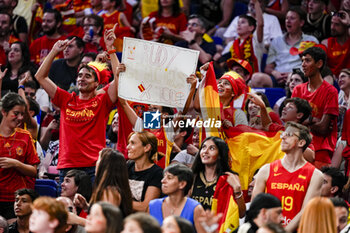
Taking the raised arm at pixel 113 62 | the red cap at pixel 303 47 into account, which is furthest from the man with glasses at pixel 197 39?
the raised arm at pixel 113 62

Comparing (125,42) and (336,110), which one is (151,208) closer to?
(125,42)

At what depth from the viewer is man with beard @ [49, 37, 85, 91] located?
11773 mm

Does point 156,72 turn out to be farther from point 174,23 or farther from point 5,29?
point 5,29

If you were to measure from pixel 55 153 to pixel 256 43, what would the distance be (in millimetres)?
3743

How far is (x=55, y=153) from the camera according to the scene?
33.1ft

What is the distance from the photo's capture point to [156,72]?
9.05m

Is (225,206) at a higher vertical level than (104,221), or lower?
lower

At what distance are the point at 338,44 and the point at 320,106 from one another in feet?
7.72

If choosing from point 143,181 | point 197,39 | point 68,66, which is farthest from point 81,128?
point 197,39

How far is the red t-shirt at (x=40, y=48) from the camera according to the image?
13.1m

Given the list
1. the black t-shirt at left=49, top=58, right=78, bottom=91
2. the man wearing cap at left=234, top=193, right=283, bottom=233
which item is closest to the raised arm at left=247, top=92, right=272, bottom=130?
the man wearing cap at left=234, top=193, right=283, bottom=233

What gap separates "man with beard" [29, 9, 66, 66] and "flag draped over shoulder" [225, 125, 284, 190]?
4.89 m

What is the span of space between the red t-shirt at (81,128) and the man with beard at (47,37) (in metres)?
4.14

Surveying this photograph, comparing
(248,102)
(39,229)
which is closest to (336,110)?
(248,102)
